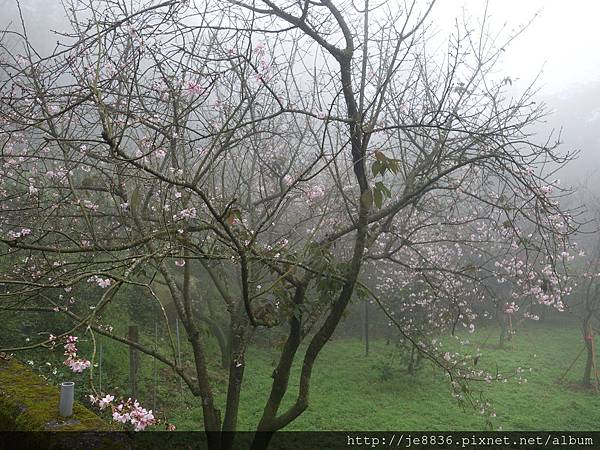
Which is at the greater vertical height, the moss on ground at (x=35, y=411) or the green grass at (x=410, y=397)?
the moss on ground at (x=35, y=411)

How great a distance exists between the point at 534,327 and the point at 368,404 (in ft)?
27.3

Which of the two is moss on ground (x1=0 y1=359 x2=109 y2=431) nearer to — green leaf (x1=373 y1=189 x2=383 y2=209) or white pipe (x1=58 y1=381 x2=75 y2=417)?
white pipe (x1=58 y1=381 x2=75 y2=417)

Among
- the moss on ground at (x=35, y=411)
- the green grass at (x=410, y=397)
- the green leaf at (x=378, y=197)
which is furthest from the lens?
the green grass at (x=410, y=397)

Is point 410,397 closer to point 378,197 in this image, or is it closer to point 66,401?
point 66,401

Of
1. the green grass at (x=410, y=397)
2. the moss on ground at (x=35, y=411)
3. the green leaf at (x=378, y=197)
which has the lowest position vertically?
the green grass at (x=410, y=397)

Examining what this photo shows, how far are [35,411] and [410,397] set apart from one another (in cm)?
569

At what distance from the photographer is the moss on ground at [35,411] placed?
3.12 m

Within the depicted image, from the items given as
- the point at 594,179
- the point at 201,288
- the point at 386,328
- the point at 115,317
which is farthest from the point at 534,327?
the point at 594,179

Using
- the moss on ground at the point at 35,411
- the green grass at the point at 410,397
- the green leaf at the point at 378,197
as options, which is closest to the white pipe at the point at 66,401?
the moss on ground at the point at 35,411

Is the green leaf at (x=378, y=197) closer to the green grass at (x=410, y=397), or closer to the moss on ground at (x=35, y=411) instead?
the moss on ground at (x=35, y=411)

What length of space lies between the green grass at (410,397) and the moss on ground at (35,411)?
2487 mm

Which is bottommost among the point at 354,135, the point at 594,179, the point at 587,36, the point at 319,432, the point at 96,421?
the point at 319,432

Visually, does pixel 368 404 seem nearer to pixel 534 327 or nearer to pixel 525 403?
pixel 525 403

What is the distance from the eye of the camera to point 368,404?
6.98m
